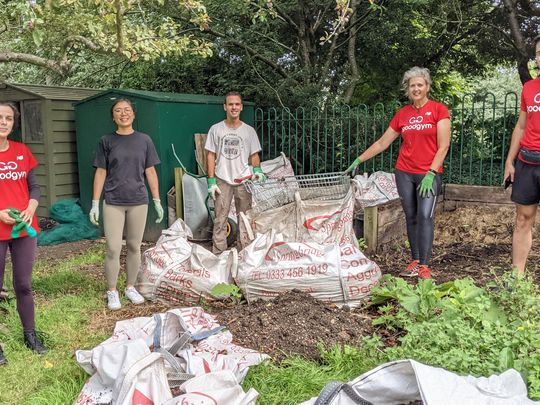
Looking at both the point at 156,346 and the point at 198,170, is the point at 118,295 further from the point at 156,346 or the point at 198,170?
the point at 198,170

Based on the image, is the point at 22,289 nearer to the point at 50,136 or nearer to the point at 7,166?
the point at 7,166

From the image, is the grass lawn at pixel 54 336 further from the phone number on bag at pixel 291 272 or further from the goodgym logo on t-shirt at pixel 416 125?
the goodgym logo on t-shirt at pixel 416 125

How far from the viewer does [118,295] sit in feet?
15.9

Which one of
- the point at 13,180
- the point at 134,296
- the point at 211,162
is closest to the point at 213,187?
the point at 211,162

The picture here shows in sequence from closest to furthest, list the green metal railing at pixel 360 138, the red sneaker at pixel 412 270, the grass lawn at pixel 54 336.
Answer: the grass lawn at pixel 54 336, the red sneaker at pixel 412 270, the green metal railing at pixel 360 138

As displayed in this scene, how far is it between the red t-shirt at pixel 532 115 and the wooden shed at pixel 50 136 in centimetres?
673

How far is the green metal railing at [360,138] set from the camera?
7637 mm

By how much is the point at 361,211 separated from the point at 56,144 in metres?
4.87

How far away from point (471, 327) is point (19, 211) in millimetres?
2969

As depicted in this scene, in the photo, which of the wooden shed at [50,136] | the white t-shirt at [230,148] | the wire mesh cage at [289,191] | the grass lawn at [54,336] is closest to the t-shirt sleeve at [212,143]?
the white t-shirt at [230,148]

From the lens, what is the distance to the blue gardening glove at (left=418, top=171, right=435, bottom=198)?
186 inches

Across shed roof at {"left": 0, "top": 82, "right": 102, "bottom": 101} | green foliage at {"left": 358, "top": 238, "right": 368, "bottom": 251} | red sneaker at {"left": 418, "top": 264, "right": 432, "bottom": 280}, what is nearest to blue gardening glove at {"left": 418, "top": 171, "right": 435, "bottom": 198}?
red sneaker at {"left": 418, "top": 264, "right": 432, "bottom": 280}

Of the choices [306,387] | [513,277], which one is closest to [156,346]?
[306,387]

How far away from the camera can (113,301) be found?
4656mm
